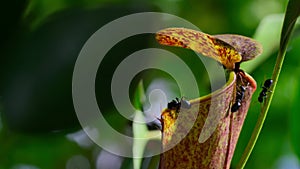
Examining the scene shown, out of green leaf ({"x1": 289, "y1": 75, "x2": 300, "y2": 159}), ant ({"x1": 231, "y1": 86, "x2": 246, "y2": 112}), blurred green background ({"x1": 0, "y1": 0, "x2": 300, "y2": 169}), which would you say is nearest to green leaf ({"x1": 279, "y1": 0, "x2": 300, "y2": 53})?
ant ({"x1": 231, "y1": 86, "x2": 246, "y2": 112})

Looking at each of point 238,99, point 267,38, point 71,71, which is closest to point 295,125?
point 267,38

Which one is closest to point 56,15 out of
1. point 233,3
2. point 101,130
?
point 101,130

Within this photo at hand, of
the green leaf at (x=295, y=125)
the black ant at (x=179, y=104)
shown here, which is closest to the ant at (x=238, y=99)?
the black ant at (x=179, y=104)

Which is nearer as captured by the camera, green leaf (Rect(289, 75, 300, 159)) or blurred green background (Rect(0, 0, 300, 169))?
blurred green background (Rect(0, 0, 300, 169))

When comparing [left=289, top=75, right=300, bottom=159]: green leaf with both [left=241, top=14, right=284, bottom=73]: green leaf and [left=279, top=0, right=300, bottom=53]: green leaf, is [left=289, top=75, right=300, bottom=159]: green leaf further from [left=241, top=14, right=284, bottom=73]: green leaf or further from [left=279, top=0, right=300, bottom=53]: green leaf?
[left=279, top=0, right=300, bottom=53]: green leaf

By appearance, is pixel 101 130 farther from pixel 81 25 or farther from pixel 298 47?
pixel 298 47

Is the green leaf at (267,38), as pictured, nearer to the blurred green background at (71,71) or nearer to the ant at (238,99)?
the blurred green background at (71,71)

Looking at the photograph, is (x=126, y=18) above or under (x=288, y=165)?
above

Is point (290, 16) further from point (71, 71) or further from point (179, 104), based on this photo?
point (71, 71)
